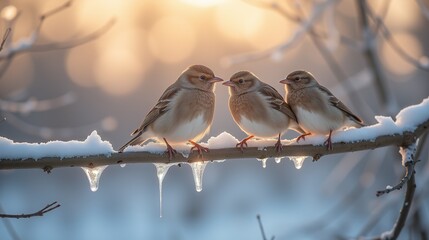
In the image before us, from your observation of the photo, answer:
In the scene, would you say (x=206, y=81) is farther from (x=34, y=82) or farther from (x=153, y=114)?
(x=34, y=82)

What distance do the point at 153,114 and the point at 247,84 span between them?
87 centimetres

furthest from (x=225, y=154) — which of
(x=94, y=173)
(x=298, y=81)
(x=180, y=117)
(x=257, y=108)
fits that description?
(x=298, y=81)

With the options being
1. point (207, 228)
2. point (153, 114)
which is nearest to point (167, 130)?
point (153, 114)

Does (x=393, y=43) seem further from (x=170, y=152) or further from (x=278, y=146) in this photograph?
(x=170, y=152)

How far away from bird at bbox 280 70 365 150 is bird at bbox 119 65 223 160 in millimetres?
630

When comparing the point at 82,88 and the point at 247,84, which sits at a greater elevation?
the point at 82,88

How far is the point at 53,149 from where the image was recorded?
3.55 meters

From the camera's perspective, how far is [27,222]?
18266 millimetres

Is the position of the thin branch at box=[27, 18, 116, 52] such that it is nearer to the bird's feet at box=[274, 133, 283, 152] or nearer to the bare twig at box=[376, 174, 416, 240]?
the bird's feet at box=[274, 133, 283, 152]

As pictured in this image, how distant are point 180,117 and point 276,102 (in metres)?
0.73

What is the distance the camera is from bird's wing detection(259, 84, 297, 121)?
480cm

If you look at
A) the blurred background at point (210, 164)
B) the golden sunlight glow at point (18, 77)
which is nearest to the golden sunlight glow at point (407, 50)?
the blurred background at point (210, 164)

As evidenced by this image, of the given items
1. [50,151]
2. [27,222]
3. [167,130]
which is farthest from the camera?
[27,222]

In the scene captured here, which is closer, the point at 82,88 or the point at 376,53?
the point at 376,53
